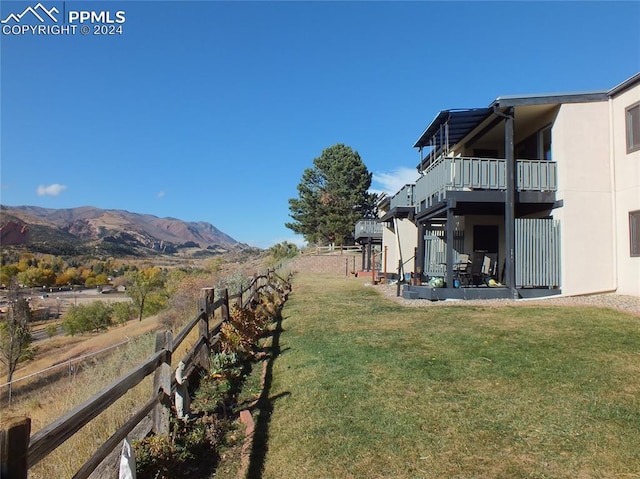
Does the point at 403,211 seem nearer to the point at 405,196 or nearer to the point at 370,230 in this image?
the point at 405,196

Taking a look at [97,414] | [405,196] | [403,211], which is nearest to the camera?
[97,414]

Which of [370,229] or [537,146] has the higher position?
[537,146]

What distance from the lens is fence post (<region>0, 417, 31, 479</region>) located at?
5.55 ft

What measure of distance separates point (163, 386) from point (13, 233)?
374 ft

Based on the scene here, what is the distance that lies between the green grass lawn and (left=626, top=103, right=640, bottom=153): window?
5846mm

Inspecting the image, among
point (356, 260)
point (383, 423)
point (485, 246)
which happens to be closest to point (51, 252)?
point (356, 260)

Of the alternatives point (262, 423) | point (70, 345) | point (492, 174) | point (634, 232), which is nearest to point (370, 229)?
point (492, 174)

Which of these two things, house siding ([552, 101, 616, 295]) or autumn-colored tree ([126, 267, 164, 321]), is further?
autumn-colored tree ([126, 267, 164, 321])

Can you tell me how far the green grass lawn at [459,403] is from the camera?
3.21m

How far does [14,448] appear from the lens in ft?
5.62

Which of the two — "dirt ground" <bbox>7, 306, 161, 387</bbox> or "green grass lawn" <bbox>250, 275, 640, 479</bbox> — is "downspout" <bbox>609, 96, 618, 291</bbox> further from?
"dirt ground" <bbox>7, 306, 161, 387</bbox>

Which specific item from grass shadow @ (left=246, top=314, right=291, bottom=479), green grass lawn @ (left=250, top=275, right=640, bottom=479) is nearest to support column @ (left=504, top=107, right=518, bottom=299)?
green grass lawn @ (left=250, top=275, right=640, bottom=479)

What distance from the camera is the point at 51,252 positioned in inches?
3733

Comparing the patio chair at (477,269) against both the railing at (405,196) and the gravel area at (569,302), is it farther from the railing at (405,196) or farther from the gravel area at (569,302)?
the railing at (405,196)
